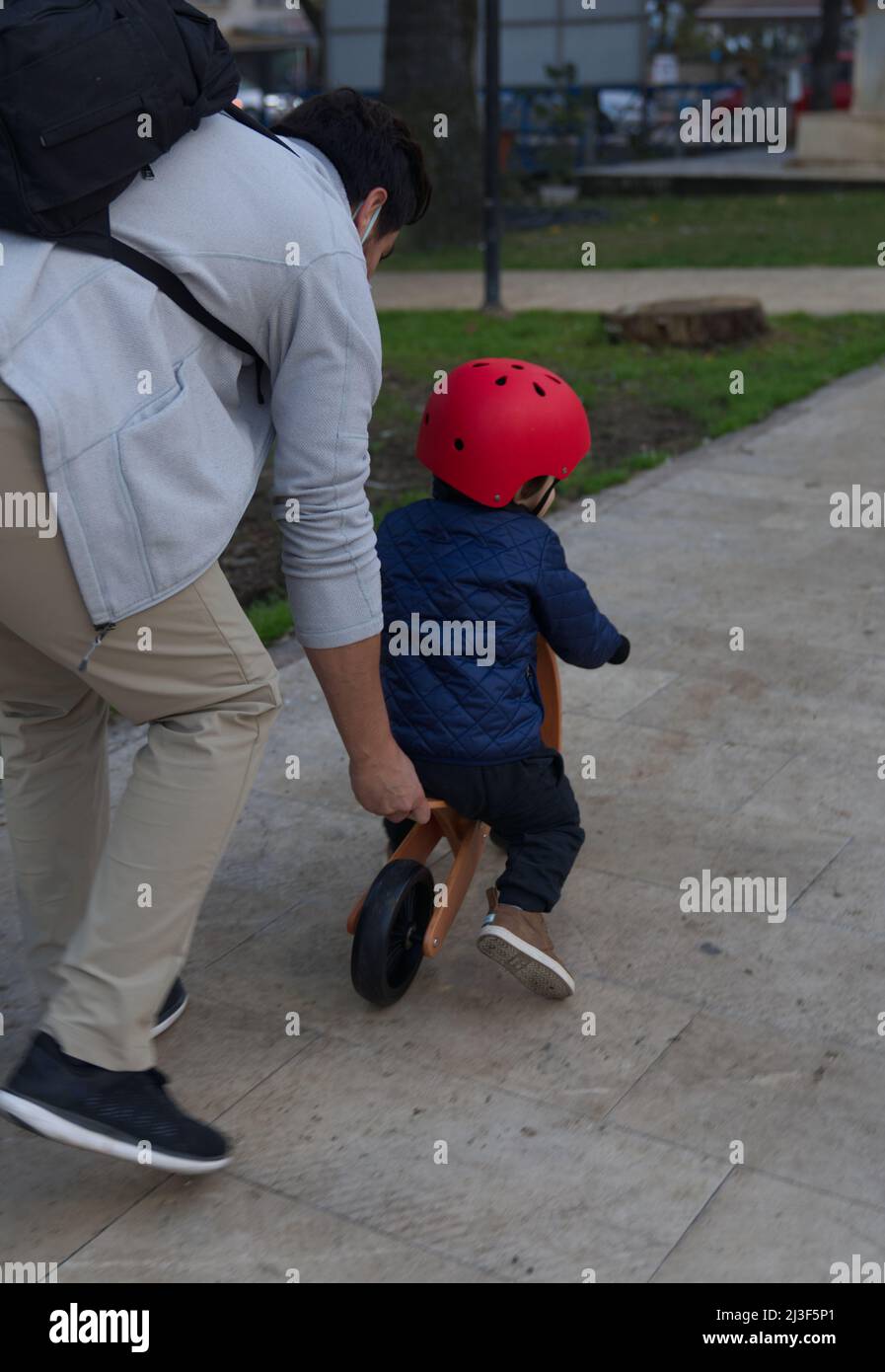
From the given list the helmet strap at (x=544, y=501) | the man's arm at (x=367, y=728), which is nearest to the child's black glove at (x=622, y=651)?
the helmet strap at (x=544, y=501)

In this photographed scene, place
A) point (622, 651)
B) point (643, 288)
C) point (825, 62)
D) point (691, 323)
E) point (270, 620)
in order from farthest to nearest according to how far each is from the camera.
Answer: point (825, 62) → point (643, 288) → point (691, 323) → point (270, 620) → point (622, 651)

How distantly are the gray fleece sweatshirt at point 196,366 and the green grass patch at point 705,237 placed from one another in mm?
11226

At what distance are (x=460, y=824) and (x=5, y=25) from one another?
5.78 feet

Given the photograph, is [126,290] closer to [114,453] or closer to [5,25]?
[114,453]

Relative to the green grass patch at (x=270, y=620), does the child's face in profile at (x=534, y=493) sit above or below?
above

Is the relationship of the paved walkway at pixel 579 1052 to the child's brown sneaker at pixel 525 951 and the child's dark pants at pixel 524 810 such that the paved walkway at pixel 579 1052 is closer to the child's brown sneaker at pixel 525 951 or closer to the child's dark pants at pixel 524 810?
the child's brown sneaker at pixel 525 951

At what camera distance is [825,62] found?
2669cm

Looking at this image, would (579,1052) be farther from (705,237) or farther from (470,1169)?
(705,237)

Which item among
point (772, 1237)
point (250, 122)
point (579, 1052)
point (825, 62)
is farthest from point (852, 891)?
point (825, 62)

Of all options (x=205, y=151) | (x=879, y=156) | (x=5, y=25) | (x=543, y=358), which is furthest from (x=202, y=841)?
(x=879, y=156)

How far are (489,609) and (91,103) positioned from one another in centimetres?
129

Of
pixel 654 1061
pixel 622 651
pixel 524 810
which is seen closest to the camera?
pixel 654 1061

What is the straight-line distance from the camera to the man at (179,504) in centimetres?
211

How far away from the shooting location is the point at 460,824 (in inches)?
126
